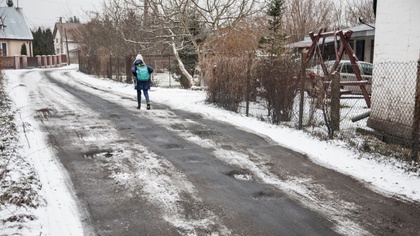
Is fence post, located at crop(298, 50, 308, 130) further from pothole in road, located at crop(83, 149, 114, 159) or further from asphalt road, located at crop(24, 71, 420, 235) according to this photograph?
pothole in road, located at crop(83, 149, 114, 159)

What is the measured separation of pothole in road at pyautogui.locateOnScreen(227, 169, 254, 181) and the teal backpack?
23.7 feet

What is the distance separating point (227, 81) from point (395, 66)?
16.6 feet

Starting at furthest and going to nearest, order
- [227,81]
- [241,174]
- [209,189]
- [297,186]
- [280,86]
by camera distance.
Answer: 1. [227,81]
2. [280,86]
3. [241,174]
4. [297,186]
5. [209,189]

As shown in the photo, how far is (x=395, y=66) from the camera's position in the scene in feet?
27.0

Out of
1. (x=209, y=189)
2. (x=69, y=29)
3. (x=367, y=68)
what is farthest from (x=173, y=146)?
(x=69, y=29)

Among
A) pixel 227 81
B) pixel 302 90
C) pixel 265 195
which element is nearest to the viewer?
pixel 265 195

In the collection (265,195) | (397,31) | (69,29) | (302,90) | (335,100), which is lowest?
(265,195)

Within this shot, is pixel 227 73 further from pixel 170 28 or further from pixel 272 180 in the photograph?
pixel 170 28

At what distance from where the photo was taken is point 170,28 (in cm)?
2028

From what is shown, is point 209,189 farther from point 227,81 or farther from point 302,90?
point 227,81

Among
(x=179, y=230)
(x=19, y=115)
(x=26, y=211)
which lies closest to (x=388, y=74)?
(x=179, y=230)

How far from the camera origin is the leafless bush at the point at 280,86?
30.8 ft

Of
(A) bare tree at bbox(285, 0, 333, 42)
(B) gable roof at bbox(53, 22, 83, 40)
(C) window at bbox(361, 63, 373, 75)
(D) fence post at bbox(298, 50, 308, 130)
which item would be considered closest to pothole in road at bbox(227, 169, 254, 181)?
(D) fence post at bbox(298, 50, 308, 130)

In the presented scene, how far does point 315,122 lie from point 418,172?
11.4 ft
